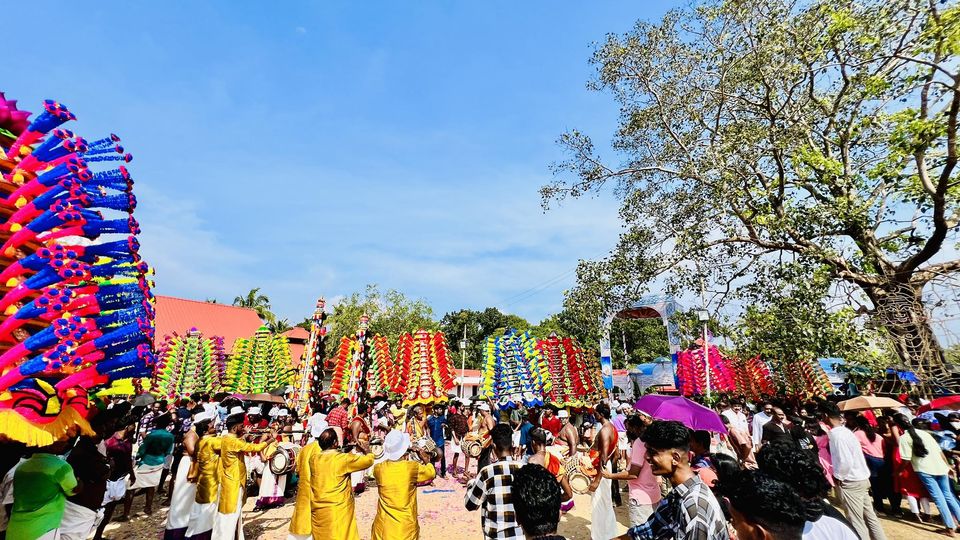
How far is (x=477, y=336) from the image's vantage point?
5562cm

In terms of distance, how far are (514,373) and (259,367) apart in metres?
9.72

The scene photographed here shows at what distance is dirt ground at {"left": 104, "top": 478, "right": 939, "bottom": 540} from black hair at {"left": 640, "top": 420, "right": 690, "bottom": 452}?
5.15m

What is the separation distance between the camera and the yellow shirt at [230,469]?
18.0ft

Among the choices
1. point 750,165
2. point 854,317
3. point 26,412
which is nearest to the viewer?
point 26,412

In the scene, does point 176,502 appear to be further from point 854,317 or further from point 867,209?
point 867,209

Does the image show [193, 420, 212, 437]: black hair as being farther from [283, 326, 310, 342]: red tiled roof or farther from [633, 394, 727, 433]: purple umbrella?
[283, 326, 310, 342]: red tiled roof

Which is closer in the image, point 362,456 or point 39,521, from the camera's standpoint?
point 39,521

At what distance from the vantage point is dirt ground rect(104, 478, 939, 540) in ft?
23.0

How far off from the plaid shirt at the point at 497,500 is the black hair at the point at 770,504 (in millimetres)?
1550

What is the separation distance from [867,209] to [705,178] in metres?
3.05

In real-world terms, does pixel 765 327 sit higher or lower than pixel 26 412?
higher

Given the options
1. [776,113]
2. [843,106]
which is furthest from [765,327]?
[843,106]

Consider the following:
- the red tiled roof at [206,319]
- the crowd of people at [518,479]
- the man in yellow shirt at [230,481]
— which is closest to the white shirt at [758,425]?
the crowd of people at [518,479]

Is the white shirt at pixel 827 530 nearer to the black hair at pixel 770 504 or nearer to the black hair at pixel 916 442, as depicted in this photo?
the black hair at pixel 770 504
